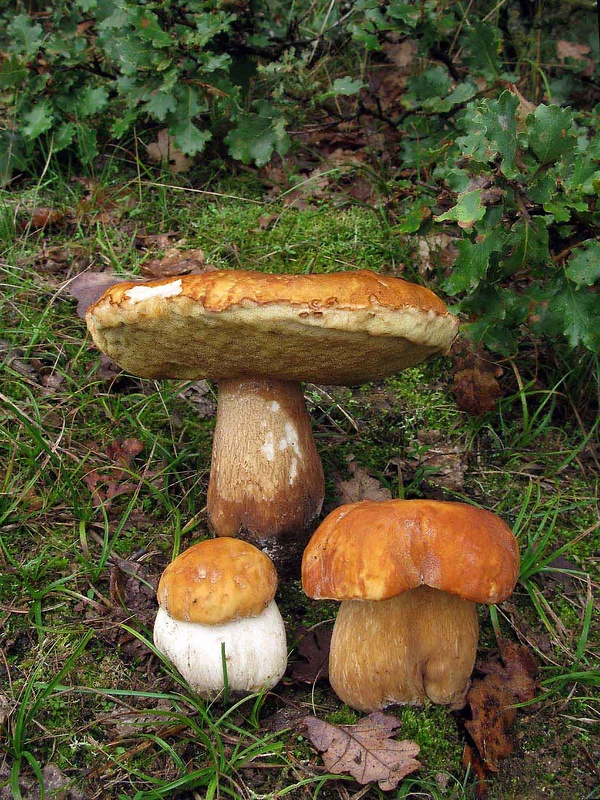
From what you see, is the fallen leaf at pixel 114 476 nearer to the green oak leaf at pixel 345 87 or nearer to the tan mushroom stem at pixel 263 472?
the tan mushroom stem at pixel 263 472

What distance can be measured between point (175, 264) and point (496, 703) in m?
2.90

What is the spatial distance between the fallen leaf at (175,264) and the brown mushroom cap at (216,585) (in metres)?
2.11

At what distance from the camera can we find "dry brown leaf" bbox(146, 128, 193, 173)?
14.4 ft

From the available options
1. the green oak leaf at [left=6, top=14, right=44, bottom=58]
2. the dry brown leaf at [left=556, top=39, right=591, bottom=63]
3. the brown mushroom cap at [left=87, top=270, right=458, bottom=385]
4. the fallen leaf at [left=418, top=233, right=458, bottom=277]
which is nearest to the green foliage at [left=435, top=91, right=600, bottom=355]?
the brown mushroom cap at [left=87, top=270, right=458, bottom=385]

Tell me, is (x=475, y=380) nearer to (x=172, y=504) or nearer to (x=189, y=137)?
(x=172, y=504)

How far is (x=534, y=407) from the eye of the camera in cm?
336

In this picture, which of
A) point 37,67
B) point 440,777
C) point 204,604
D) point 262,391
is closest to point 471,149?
Answer: point 262,391

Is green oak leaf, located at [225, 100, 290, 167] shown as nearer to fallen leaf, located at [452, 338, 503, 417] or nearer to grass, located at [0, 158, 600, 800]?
grass, located at [0, 158, 600, 800]

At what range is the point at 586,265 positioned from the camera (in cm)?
248

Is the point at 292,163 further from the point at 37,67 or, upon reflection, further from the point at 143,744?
the point at 143,744

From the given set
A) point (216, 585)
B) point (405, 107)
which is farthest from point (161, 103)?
point (216, 585)

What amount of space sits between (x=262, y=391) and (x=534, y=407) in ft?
5.15

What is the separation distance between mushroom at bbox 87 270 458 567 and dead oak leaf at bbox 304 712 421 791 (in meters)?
0.74

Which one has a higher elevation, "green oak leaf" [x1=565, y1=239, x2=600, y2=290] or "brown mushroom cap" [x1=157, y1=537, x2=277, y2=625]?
"green oak leaf" [x1=565, y1=239, x2=600, y2=290]
